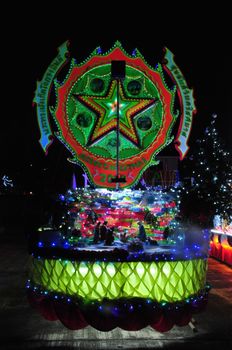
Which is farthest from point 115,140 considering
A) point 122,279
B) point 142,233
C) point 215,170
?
point 215,170

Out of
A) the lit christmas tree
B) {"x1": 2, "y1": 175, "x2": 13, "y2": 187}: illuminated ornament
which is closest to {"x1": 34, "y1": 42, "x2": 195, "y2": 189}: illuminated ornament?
the lit christmas tree

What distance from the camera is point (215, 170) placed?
20.2 m

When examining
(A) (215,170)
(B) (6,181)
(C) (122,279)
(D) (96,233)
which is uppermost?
(B) (6,181)

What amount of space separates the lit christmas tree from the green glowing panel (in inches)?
510

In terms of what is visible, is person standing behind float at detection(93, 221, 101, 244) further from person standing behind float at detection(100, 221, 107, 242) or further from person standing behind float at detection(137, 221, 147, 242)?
person standing behind float at detection(137, 221, 147, 242)

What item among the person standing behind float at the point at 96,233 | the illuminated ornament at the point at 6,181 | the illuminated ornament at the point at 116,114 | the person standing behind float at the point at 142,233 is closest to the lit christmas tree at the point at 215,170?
the illuminated ornament at the point at 116,114

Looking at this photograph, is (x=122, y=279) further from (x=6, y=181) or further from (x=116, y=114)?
(x=6, y=181)

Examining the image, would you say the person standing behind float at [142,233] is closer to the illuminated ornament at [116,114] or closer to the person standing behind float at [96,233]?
the person standing behind float at [96,233]

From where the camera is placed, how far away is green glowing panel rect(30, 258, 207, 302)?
661 cm

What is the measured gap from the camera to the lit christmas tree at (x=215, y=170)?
19.6 meters

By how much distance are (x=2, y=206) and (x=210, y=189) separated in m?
20.5

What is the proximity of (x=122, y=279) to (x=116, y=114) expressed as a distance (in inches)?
160

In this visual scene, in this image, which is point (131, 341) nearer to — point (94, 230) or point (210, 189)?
point (94, 230)

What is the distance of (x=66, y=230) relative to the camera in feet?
30.1
